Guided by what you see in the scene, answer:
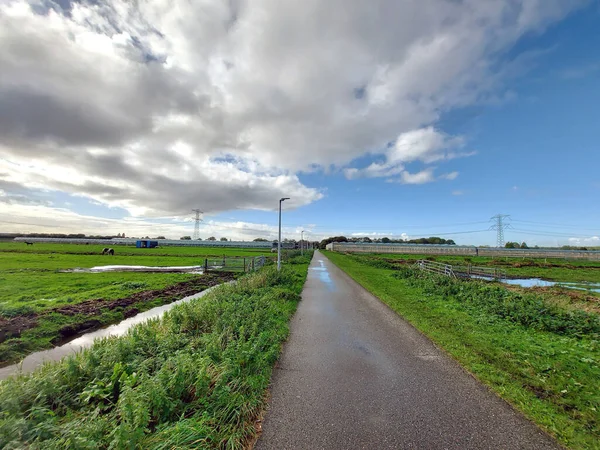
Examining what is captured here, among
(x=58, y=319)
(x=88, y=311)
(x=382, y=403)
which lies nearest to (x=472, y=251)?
(x=382, y=403)

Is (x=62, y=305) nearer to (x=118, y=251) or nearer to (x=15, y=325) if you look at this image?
(x=15, y=325)

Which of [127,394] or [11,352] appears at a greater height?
[127,394]

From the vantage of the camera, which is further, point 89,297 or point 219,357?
point 89,297

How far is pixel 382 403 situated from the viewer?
4379 mm

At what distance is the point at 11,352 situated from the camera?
24.3 ft

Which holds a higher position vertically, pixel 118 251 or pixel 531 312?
pixel 531 312

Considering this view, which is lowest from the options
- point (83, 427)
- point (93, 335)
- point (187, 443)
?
point (93, 335)

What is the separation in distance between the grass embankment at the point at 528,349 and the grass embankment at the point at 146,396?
4.53m

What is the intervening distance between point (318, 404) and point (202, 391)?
1.92 meters

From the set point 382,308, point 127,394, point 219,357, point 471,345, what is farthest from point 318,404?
point 382,308

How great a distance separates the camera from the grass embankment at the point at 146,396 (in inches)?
117

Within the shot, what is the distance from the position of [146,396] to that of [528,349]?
893cm

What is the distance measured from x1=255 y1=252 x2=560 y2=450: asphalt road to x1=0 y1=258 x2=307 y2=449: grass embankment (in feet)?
1.76

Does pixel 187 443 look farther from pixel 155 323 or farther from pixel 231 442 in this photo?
pixel 155 323
